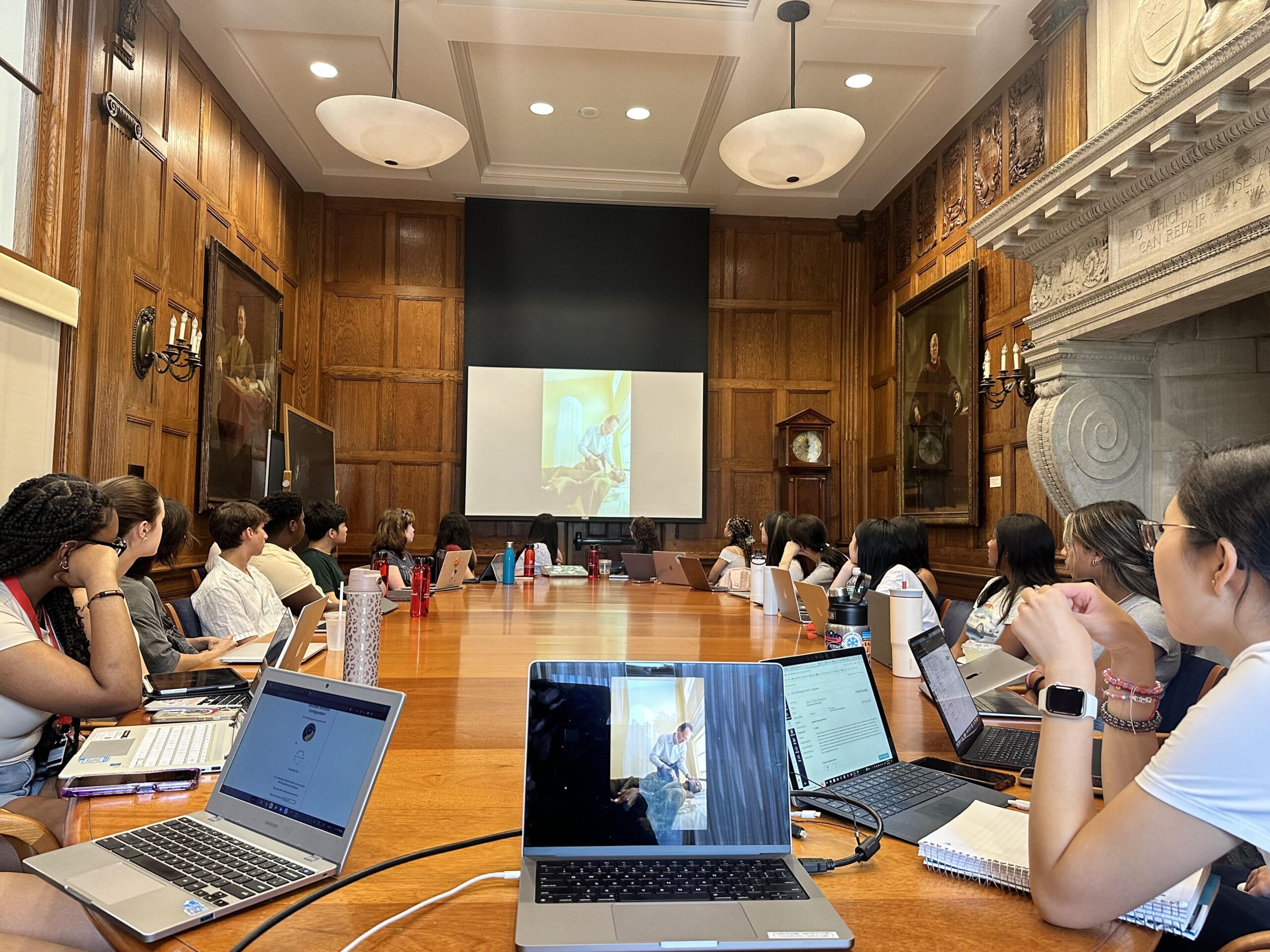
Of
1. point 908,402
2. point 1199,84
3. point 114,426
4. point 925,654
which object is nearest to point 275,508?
point 114,426

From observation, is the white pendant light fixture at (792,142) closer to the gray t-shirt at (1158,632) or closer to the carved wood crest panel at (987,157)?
the carved wood crest panel at (987,157)

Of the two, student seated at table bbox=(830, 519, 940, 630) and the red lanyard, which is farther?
student seated at table bbox=(830, 519, 940, 630)

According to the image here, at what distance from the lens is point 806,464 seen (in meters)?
8.08

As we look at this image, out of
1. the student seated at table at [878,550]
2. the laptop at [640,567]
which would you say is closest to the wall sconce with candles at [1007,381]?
the student seated at table at [878,550]

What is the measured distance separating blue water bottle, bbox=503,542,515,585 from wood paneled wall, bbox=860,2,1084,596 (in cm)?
321

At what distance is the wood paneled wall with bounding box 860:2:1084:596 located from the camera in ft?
17.0

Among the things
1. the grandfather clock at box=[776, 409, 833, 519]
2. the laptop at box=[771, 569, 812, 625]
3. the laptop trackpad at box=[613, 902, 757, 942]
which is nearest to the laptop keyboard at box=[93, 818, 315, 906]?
the laptop trackpad at box=[613, 902, 757, 942]

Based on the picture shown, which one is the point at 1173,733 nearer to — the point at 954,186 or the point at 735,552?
the point at 735,552

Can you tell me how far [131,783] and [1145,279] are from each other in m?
4.50

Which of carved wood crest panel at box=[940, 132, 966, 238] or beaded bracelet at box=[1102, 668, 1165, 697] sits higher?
carved wood crest panel at box=[940, 132, 966, 238]

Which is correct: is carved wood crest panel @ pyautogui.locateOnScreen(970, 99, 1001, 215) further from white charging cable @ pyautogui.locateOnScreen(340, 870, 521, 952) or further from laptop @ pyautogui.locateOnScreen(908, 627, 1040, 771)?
white charging cable @ pyautogui.locateOnScreen(340, 870, 521, 952)

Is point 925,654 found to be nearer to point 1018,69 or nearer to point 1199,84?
point 1199,84

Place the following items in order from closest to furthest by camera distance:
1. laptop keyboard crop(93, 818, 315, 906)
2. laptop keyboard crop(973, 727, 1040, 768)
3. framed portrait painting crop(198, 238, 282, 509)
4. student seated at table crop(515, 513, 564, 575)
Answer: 1. laptop keyboard crop(93, 818, 315, 906)
2. laptop keyboard crop(973, 727, 1040, 768)
3. framed portrait painting crop(198, 238, 282, 509)
4. student seated at table crop(515, 513, 564, 575)

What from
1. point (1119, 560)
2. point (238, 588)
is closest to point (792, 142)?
point (1119, 560)
